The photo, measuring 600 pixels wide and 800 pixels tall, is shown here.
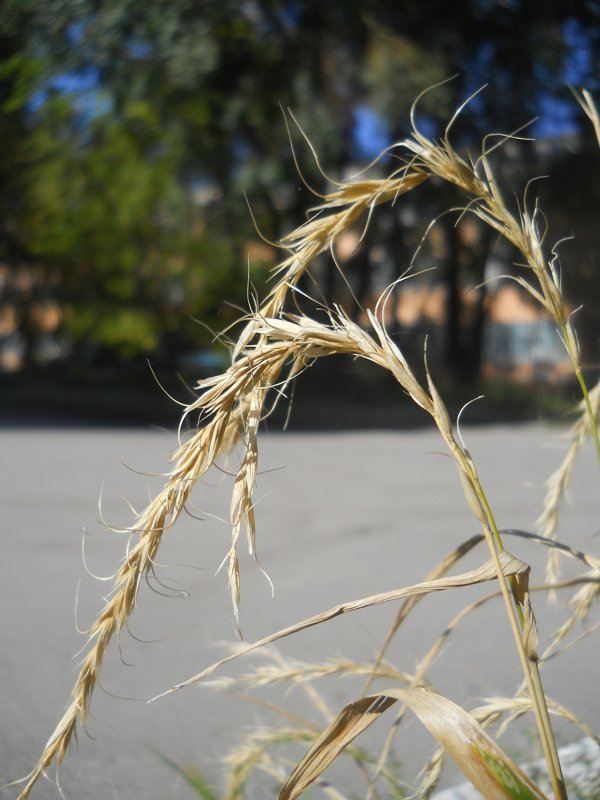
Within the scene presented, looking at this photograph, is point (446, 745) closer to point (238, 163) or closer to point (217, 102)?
point (217, 102)

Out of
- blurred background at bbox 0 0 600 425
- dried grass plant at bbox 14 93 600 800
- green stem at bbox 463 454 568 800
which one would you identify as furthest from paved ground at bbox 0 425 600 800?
blurred background at bbox 0 0 600 425

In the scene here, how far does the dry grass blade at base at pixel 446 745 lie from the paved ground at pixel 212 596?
365mm

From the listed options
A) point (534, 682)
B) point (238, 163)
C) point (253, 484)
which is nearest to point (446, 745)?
point (534, 682)

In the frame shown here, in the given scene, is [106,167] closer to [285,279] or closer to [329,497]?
[329,497]

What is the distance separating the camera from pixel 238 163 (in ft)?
58.7

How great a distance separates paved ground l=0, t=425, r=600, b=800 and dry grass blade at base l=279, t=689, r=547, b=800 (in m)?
0.37

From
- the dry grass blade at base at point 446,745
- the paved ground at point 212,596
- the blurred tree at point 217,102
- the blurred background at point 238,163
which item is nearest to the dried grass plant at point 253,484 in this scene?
the dry grass blade at base at point 446,745

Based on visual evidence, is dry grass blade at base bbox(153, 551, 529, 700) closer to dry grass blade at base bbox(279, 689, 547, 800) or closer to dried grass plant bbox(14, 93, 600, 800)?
dried grass plant bbox(14, 93, 600, 800)

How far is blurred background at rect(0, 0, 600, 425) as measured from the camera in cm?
1519

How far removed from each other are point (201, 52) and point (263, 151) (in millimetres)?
2661

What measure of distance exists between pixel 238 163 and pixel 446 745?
17.3 m

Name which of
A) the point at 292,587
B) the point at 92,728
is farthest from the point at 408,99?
the point at 92,728

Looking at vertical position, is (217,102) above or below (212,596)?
above

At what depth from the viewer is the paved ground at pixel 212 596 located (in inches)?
128
